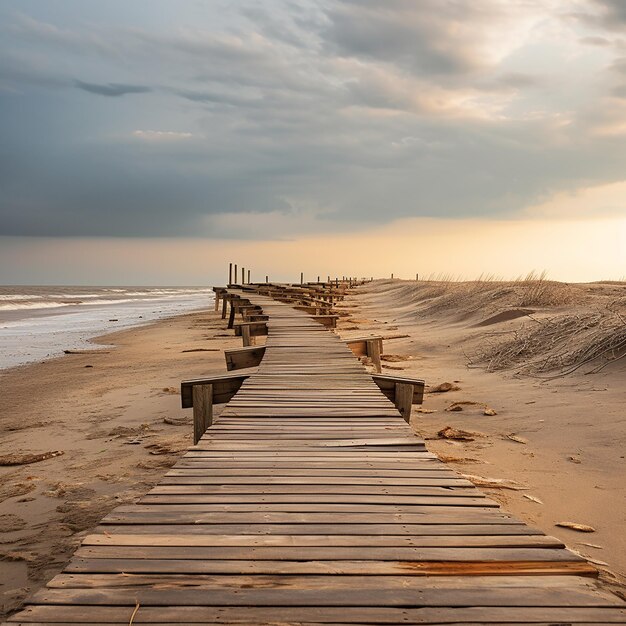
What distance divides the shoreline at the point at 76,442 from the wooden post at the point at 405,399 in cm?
240

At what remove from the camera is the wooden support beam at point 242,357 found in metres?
7.91

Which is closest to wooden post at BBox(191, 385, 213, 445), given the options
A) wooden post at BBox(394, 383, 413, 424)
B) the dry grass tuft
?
wooden post at BBox(394, 383, 413, 424)

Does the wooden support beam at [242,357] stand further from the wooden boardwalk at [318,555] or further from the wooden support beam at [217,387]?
the wooden boardwalk at [318,555]

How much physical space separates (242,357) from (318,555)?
5808 millimetres

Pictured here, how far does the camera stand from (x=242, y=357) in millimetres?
8102

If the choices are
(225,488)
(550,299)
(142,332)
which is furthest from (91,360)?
(550,299)

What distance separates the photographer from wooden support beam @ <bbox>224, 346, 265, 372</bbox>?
791 centimetres

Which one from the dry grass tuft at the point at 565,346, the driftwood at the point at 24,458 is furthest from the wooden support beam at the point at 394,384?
the driftwood at the point at 24,458

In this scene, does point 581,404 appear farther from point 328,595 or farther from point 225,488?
point 328,595

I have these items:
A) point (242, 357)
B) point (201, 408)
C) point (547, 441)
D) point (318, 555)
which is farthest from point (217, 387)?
point (318, 555)

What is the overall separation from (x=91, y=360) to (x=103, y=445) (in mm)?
8392

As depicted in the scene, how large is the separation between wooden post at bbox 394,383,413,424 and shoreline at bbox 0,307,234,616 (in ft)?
7.87

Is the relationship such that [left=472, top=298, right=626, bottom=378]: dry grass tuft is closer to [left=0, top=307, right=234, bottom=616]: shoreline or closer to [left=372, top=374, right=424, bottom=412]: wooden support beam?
[left=372, top=374, right=424, bottom=412]: wooden support beam

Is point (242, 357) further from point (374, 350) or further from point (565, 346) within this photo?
point (565, 346)
